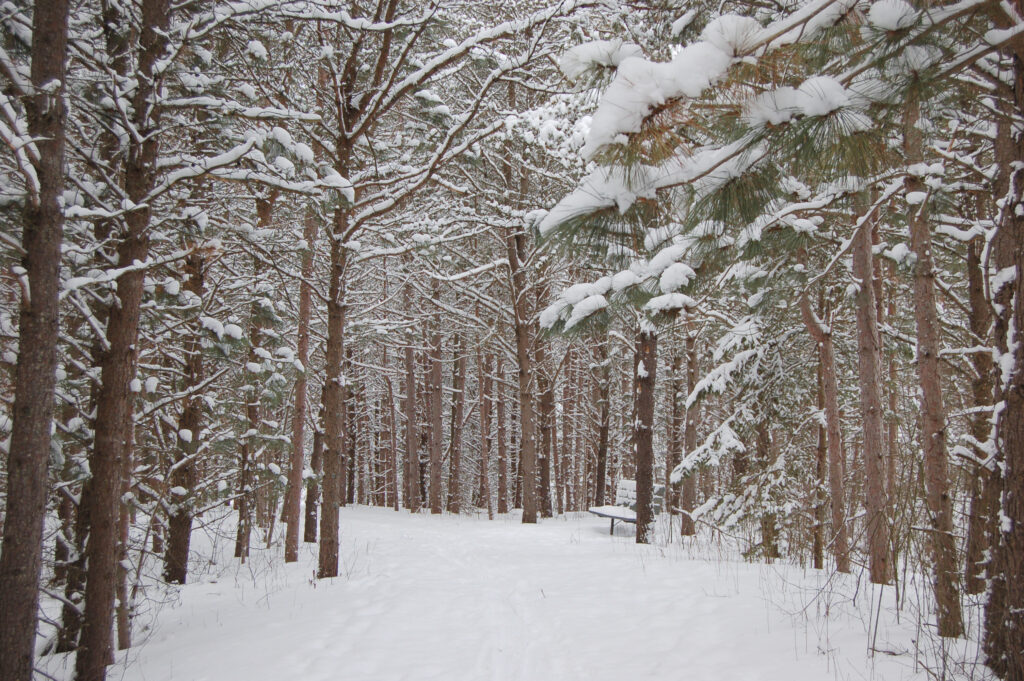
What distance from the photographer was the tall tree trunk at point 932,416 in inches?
142

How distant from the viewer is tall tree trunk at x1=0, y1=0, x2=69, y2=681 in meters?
3.52

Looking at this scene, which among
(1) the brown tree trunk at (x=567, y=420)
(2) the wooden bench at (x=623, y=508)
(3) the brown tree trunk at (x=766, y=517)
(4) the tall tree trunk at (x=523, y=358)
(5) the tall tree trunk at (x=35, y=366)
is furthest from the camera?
(1) the brown tree trunk at (x=567, y=420)

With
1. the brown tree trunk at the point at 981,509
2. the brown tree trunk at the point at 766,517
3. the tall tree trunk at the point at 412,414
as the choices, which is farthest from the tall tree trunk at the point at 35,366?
the tall tree trunk at the point at 412,414

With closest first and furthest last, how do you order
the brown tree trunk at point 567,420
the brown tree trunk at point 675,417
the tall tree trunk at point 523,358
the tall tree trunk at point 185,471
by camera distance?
the tall tree trunk at point 185,471, the tall tree trunk at point 523,358, the brown tree trunk at point 675,417, the brown tree trunk at point 567,420

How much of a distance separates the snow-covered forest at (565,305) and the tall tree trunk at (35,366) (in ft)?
0.05

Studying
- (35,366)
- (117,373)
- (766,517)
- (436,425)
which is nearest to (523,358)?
(436,425)

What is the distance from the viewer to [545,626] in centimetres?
533

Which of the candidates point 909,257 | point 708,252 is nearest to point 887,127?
point 708,252

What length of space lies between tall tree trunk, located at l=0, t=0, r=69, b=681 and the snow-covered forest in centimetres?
2

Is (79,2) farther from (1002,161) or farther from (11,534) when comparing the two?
(1002,161)

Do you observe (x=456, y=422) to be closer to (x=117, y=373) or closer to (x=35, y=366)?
(x=117, y=373)

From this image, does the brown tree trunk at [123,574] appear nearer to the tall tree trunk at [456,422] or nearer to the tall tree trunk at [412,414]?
the tall tree trunk at [412,414]

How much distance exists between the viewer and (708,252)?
3.95 metres

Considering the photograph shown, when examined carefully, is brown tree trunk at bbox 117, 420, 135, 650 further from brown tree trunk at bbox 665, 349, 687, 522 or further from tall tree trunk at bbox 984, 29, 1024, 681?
brown tree trunk at bbox 665, 349, 687, 522
